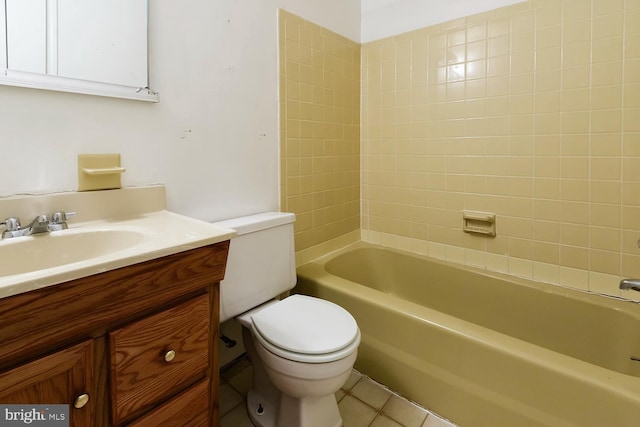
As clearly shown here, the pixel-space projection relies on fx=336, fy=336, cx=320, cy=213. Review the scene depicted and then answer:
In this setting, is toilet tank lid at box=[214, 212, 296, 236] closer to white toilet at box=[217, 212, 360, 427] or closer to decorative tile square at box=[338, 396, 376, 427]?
white toilet at box=[217, 212, 360, 427]

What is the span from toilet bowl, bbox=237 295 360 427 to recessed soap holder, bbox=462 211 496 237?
1011 millimetres

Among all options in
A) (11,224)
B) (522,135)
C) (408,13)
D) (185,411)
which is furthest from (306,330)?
(408,13)

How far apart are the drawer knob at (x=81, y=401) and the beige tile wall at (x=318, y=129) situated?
1215 millimetres

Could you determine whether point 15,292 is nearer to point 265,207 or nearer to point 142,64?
point 142,64

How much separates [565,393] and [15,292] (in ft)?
4.73

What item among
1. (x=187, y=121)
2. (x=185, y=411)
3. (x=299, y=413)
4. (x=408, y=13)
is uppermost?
(x=408, y=13)

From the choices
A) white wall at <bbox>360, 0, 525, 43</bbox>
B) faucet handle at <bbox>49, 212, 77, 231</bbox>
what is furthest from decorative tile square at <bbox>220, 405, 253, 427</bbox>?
white wall at <bbox>360, 0, 525, 43</bbox>

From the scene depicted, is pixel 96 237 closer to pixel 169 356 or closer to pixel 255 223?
pixel 169 356

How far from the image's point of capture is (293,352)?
109 centimetres

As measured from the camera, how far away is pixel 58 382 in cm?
67

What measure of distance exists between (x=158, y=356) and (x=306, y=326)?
1.75ft

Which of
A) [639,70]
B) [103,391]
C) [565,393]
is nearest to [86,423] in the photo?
[103,391]

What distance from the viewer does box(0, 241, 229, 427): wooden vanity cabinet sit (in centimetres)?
62

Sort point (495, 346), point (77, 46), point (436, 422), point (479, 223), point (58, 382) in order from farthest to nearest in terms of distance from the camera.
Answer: point (479, 223) → point (436, 422) → point (495, 346) → point (77, 46) → point (58, 382)
